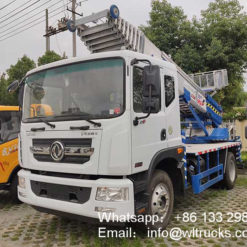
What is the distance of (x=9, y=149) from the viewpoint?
521 cm

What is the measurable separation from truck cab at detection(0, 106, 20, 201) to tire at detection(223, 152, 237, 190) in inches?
178

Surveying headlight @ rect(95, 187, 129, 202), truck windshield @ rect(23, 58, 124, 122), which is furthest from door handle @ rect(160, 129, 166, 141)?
headlight @ rect(95, 187, 129, 202)

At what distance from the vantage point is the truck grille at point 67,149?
3188mm

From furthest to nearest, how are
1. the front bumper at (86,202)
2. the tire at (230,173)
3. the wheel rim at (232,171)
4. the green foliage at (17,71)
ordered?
the green foliage at (17,71) < the wheel rim at (232,171) < the tire at (230,173) < the front bumper at (86,202)

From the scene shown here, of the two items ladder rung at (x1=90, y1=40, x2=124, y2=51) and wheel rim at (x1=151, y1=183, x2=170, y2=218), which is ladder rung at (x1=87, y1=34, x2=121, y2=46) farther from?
wheel rim at (x1=151, y1=183, x2=170, y2=218)

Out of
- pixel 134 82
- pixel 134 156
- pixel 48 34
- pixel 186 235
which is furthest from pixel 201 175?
pixel 48 34

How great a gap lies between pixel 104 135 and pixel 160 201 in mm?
1345

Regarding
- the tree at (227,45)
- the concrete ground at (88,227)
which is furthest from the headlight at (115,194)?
the tree at (227,45)

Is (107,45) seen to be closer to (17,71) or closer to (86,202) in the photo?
(86,202)

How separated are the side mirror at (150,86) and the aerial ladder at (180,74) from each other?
0.92 metres

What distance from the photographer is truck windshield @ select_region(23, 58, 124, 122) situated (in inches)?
125

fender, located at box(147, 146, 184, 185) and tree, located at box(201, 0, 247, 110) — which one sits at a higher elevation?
tree, located at box(201, 0, 247, 110)

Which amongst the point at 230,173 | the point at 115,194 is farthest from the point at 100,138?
the point at 230,173

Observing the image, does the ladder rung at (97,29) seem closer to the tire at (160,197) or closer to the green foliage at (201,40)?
the tire at (160,197)
